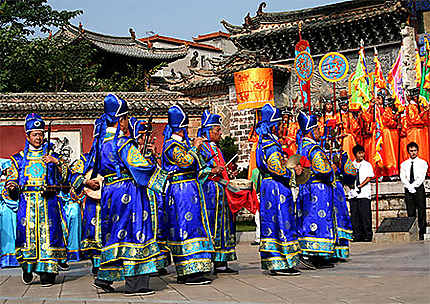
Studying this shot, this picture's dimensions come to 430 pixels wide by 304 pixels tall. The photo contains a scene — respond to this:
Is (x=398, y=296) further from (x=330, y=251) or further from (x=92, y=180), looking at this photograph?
(x=92, y=180)

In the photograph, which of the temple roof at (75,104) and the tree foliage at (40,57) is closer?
the temple roof at (75,104)

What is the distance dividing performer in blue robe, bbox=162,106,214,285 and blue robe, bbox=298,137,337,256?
166 centimetres

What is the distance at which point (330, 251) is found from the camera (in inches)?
346

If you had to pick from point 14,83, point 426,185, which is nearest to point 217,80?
point 14,83

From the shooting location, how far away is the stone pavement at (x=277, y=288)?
6.51m

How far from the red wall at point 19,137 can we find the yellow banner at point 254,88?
2.35 meters

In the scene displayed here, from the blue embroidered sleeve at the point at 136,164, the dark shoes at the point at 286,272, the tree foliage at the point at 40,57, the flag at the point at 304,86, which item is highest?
the tree foliage at the point at 40,57

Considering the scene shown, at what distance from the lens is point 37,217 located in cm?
817

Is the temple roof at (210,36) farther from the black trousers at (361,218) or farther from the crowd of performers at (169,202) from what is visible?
the crowd of performers at (169,202)

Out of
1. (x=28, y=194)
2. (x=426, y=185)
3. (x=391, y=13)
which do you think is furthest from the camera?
(x=391, y=13)

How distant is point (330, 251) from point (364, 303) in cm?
271

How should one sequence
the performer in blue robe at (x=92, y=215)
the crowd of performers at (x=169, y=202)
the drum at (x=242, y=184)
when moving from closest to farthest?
the crowd of performers at (x=169, y=202), the performer in blue robe at (x=92, y=215), the drum at (x=242, y=184)

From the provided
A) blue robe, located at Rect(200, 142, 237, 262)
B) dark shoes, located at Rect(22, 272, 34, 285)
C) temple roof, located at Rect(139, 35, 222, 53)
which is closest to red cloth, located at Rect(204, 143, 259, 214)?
blue robe, located at Rect(200, 142, 237, 262)

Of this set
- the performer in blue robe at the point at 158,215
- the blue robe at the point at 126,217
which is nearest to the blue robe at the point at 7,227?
the performer in blue robe at the point at 158,215
